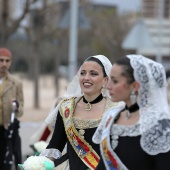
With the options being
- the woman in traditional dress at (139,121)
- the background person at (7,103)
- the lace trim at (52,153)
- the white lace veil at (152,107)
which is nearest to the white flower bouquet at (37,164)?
the lace trim at (52,153)

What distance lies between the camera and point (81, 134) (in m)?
5.52

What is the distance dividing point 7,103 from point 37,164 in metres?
4.62

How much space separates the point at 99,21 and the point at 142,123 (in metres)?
34.9

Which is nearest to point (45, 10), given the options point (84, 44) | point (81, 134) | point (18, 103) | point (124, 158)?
point (18, 103)

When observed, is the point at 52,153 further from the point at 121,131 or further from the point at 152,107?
the point at 152,107

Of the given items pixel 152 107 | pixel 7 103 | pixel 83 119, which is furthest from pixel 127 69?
pixel 7 103

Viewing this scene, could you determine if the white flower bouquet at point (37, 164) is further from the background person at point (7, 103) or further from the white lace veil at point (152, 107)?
the background person at point (7, 103)

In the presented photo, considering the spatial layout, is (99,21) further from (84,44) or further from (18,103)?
(18,103)

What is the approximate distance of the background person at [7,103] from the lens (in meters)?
9.59

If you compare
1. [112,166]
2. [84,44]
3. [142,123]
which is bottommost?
[84,44]

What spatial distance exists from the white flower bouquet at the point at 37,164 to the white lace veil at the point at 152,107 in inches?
49.9

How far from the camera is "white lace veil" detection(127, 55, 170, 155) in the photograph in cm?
398

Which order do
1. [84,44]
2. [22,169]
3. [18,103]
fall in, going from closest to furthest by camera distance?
[22,169]
[18,103]
[84,44]

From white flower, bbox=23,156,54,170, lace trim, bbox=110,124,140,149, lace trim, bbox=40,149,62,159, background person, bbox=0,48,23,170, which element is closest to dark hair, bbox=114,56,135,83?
lace trim, bbox=110,124,140,149
